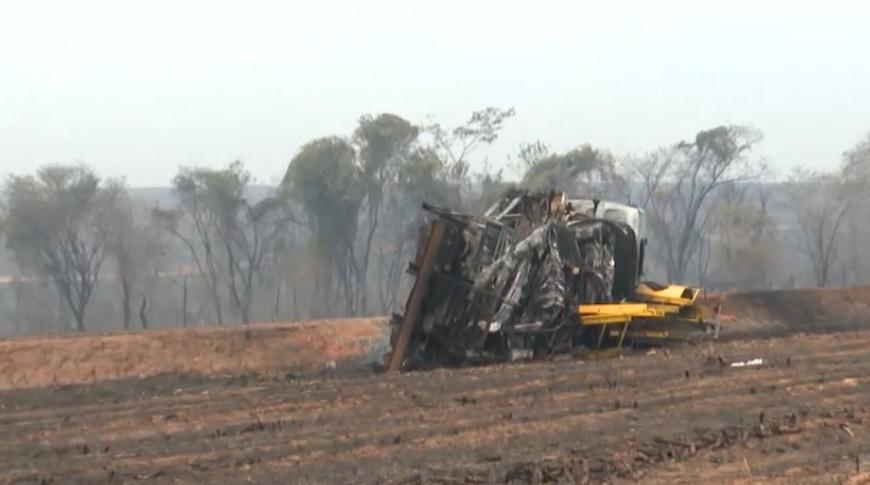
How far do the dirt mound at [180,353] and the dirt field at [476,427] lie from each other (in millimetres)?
5942

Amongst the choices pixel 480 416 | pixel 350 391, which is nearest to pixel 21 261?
pixel 350 391

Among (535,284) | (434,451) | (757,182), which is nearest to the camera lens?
(434,451)

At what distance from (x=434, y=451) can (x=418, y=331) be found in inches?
340

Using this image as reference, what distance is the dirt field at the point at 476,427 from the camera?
10.1 meters

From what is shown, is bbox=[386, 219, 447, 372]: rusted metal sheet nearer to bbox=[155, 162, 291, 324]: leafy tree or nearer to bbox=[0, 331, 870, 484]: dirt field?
bbox=[0, 331, 870, 484]: dirt field

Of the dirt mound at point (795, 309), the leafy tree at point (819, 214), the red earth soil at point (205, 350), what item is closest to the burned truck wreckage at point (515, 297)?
the red earth soil at point (205, 350)

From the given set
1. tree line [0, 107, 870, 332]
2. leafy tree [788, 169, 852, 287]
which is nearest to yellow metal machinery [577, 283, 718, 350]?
tree line [0, 107, 870, 332]

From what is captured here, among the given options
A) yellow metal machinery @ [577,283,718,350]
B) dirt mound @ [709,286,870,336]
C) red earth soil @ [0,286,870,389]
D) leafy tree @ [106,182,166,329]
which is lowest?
dirt mound @ [709,286,870,336]

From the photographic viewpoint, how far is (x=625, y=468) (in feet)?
33.2

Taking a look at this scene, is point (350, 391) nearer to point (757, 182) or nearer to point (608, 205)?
point (608, 205)

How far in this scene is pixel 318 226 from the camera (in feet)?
168

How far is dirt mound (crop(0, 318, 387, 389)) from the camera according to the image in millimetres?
24250

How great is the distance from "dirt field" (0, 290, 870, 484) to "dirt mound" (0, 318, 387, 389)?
594 centimetres

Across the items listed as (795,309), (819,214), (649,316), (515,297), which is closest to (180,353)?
(515,297)
